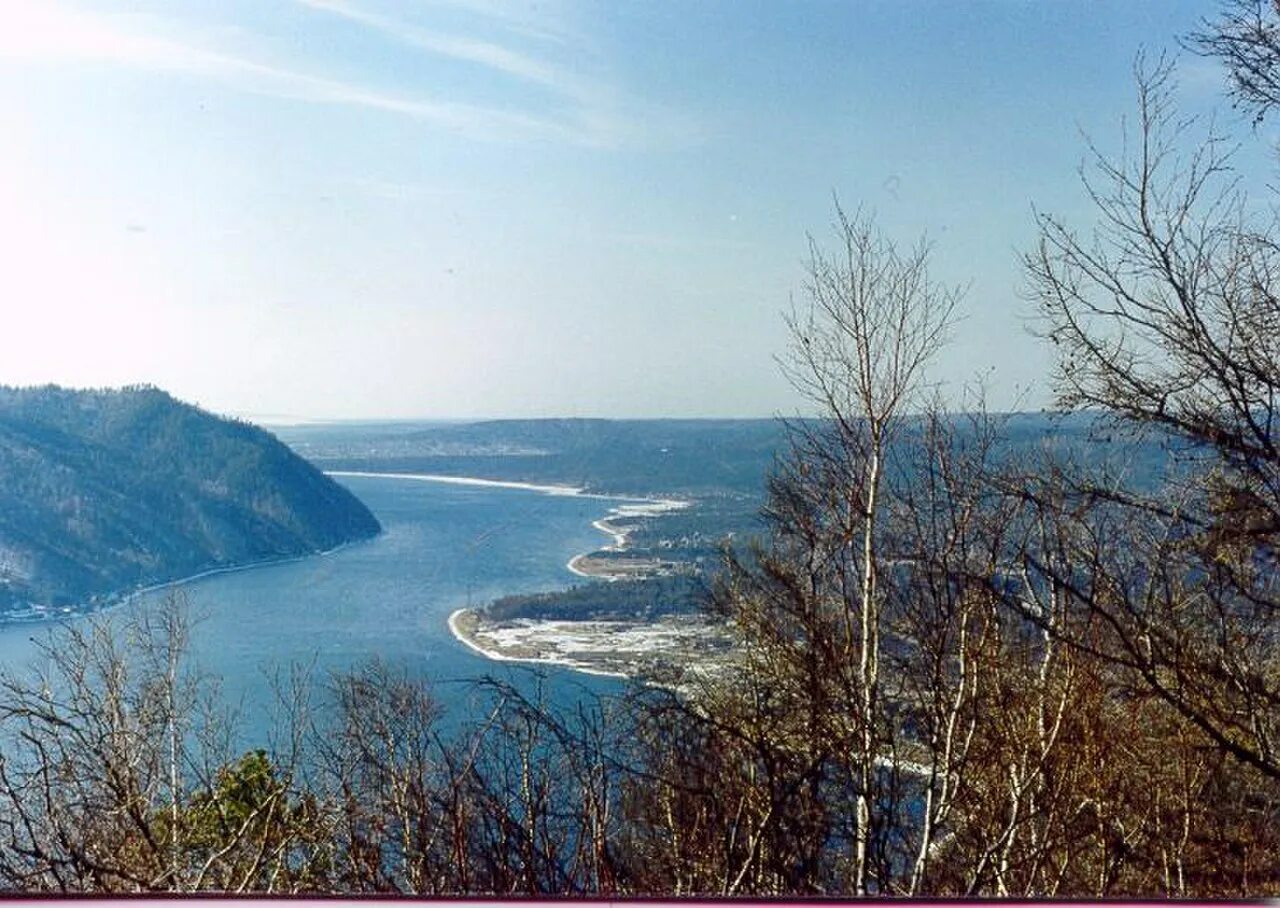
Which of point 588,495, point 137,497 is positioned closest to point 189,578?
point 137,497

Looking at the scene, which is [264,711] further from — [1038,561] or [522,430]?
[1038,561]

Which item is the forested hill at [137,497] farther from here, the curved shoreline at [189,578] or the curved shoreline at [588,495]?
the curved shoreline at [588,495]

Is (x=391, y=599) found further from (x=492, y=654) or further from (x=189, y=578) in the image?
(x=189, y=578)

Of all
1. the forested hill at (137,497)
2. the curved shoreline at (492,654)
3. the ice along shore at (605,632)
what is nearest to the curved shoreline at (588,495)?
the ice along shore at (605,632)

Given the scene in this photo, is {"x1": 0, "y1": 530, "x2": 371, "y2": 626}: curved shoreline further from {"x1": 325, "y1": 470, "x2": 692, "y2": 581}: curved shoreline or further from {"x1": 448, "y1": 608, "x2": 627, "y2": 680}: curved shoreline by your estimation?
{"x1": 448, "y1": 608, "x2": 627, "y2": 680}: curved shoreline

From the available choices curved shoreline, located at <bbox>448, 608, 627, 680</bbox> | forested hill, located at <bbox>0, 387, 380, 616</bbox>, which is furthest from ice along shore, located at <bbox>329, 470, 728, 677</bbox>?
forested hill, located at <bbox>0, 387, 380, 616</bbox>

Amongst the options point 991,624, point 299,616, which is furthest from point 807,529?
point 299,616
